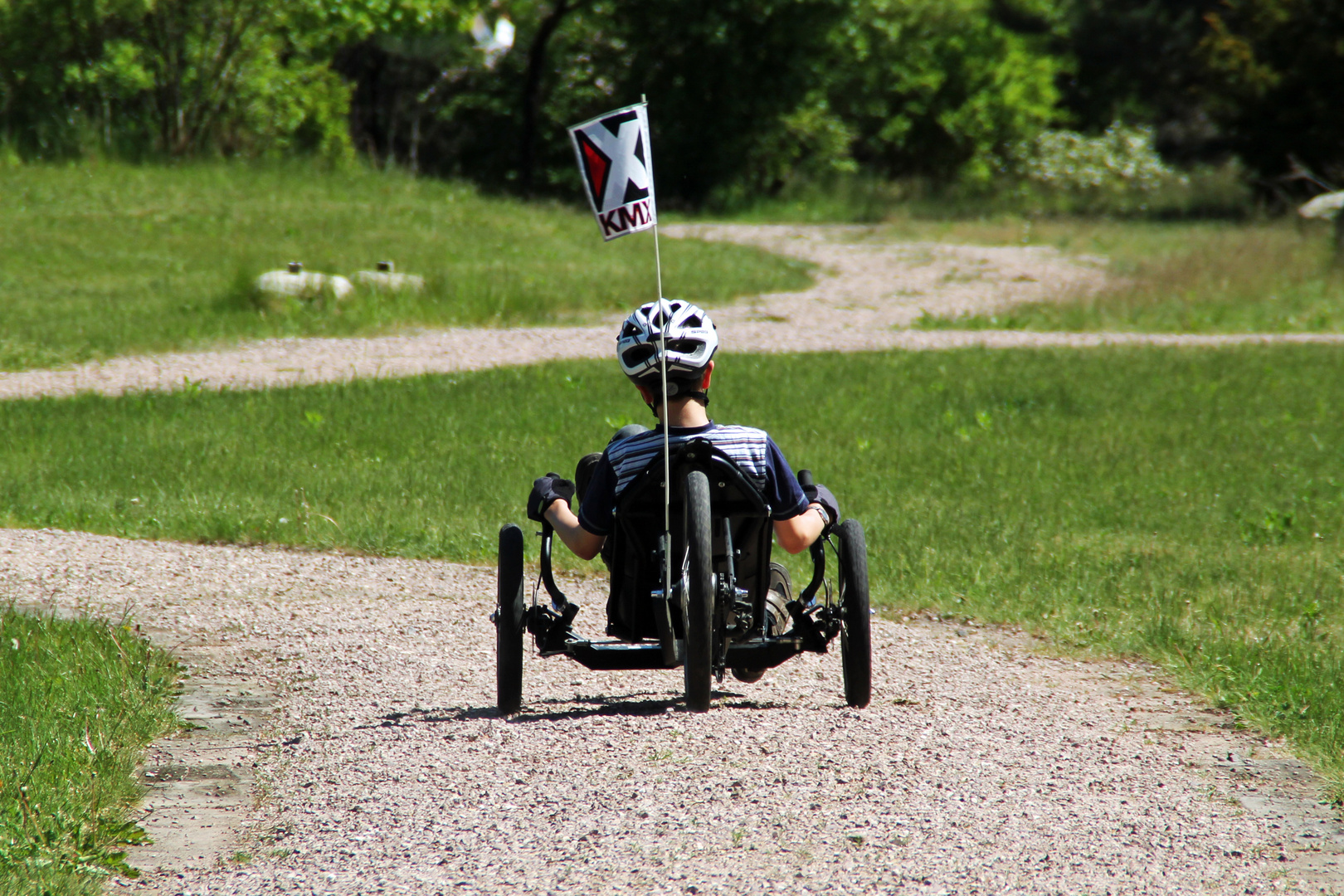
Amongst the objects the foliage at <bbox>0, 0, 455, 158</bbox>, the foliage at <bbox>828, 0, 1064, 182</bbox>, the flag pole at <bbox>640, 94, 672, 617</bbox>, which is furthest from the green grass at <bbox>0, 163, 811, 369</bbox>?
the foliage at <bbox>828, 0, 1064, 182</bbox>

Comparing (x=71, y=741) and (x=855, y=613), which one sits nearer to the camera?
(x=71, y=741)

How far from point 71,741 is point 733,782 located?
220cm

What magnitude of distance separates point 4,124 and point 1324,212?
25.3 metres

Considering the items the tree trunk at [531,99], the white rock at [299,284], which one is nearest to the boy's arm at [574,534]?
the white rock at [299,284]

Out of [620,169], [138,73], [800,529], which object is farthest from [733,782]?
[138,73]

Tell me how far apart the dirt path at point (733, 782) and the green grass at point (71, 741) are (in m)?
0.18

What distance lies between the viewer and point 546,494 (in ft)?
17.0

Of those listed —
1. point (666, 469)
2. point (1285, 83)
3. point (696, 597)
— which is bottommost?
point (696, 597)

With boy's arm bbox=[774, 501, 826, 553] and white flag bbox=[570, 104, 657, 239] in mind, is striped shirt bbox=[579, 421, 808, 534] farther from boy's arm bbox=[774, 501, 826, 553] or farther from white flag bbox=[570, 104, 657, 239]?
white flag bbox=[570, 104, 657, 239]

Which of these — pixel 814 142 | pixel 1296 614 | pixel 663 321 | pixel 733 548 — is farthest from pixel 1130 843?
pixel 814 142

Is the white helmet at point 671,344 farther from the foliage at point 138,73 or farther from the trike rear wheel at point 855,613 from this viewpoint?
the foliage at point 138,73

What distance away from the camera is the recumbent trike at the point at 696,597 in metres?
4.75

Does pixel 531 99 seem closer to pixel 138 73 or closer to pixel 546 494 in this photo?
pixel 138 73

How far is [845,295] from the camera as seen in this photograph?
23.2 metres
